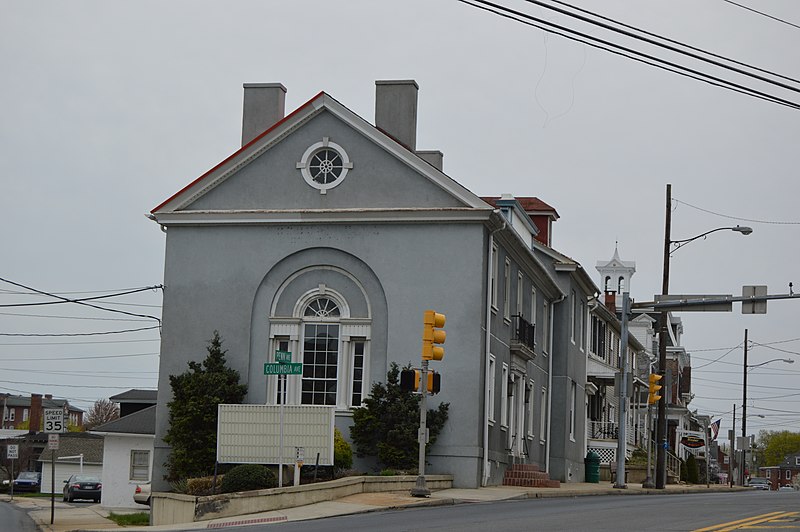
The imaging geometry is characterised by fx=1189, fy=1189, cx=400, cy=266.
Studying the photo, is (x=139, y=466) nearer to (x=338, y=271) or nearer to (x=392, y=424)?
(x=338, y=271)

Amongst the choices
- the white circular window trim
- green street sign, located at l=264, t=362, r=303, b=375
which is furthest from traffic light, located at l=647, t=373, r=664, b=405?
green street sign, located at l=264, t=362, r=303, b=375

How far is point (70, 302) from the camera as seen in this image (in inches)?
1374

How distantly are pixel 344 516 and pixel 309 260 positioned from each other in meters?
11.9

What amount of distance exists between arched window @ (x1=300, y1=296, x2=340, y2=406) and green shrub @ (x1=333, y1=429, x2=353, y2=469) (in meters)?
1.95

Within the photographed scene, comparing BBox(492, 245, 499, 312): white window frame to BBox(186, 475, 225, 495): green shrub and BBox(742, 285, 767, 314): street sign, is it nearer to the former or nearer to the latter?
BBox(742, 285, 767, 314): street sign

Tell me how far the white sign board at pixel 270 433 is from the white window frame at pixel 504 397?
8.61m

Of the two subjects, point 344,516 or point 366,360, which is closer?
point 344,516

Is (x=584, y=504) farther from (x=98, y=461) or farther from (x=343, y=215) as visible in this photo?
(x=98, y=461)

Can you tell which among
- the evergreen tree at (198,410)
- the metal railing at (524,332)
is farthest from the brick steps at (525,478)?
the evergreen tree at (198,410)

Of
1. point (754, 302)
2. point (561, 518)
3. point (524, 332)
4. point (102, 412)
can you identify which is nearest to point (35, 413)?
point (102, 412)

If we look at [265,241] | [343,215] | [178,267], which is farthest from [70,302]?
[343,215]

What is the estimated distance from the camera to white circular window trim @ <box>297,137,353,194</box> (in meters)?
32.3

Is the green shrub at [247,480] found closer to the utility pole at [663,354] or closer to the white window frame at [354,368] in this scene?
the white window frame at [354,368]

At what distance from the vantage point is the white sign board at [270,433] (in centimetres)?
2703
